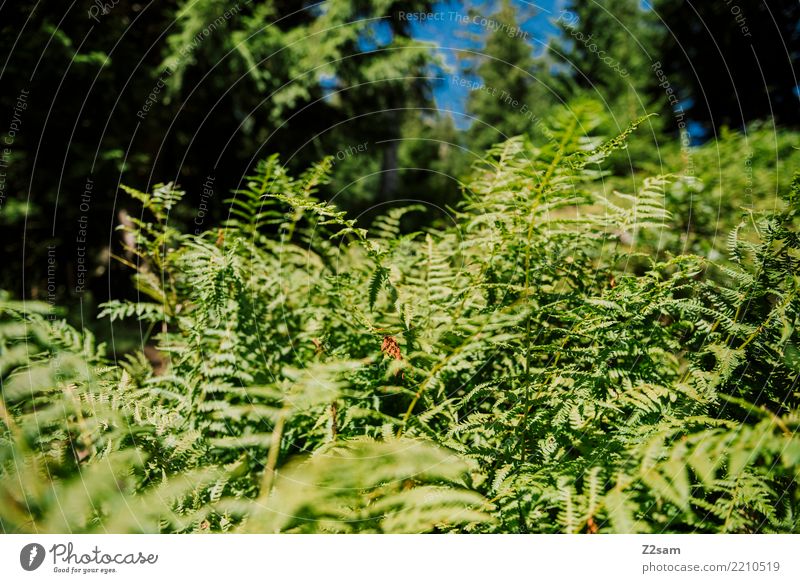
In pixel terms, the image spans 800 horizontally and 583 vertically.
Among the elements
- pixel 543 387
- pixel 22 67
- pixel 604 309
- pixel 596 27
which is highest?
pixel 596 27

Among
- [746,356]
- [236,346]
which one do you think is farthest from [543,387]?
[236,346]

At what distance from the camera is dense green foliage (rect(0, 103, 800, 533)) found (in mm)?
927

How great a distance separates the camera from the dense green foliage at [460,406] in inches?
36.5

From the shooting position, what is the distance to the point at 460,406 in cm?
125

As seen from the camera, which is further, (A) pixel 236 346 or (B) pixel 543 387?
(A) pixel 236 346

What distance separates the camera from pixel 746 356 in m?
1.13

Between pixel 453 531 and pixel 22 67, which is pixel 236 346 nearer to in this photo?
pixel 453 531

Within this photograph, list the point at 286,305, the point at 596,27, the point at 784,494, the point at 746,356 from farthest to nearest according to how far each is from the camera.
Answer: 1. the point at 596,27
2. the point at 286,305
3. the point at 746,356
4. the point at 784,494

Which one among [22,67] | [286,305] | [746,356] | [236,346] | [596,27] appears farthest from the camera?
[596,27]

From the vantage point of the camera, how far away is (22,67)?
398cm

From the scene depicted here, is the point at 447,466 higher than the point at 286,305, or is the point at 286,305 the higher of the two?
the point at 286,305
